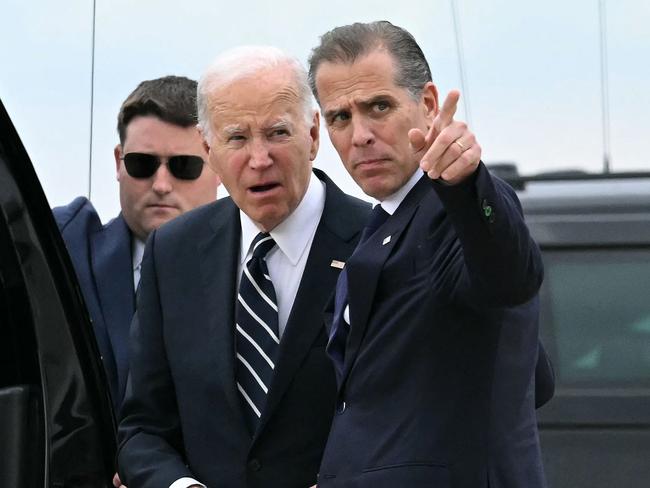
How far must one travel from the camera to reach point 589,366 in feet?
16.6

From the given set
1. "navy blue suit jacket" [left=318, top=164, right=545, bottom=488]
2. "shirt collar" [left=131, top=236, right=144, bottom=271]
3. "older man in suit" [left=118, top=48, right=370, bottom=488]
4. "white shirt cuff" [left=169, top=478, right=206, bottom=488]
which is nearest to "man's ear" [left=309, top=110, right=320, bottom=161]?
"older man in suit" [left=118, top=48, right=370, bottom=488]

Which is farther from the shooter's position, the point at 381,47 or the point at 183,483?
the point at 183,483

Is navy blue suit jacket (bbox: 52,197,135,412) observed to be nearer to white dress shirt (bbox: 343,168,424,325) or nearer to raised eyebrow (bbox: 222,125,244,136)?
raised eyebrow (bbox: 222,125,244,136)

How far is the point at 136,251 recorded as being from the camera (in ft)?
12.2

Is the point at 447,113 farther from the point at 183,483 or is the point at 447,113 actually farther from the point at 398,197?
the point at 183,483

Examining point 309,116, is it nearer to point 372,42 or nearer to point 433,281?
point 372,42

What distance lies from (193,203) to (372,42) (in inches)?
50.2

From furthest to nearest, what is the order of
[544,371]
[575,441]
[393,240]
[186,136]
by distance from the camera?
[575,441], [186,136], [544,371], [393,240]

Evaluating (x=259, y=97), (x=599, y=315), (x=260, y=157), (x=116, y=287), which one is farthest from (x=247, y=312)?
(x=599, y=315)

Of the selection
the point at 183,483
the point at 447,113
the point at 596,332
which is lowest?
the point at 596,332

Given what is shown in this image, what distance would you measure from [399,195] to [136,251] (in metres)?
1.22

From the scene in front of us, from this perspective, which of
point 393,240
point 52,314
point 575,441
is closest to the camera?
point 52,314

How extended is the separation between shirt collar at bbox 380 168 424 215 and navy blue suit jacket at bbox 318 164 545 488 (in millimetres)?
105

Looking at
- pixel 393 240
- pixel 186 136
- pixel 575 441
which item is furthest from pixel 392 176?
pixel 575 441
